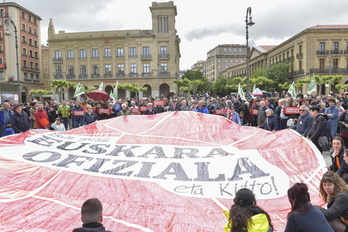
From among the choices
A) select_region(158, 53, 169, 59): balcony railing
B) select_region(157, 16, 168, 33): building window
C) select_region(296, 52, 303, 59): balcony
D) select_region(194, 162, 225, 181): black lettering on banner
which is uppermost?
select_region(157, 16, 168, 33): building window

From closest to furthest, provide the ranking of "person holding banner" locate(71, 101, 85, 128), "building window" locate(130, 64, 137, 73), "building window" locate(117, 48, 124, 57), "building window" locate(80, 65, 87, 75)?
"person holding banner" locate(71, 101, 85, 128) → "building window" locate(130, 64, 137, 73) → "building window" locate(117, 48, 124, 57) → "building window" locate(80, 65, 87, 75)

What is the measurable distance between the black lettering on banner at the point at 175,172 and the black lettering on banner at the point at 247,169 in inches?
32.1

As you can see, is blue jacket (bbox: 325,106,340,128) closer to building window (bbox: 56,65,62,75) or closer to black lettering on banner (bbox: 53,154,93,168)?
black lettering on banner (bbox: 53,154,93,168)

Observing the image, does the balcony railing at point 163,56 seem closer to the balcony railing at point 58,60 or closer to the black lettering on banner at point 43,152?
the balcony railing at point 58,60

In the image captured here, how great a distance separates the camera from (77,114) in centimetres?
1202

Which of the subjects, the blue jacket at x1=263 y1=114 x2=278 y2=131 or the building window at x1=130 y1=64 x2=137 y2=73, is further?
the building window at x1=130 y1=64 x2=137 y2=73

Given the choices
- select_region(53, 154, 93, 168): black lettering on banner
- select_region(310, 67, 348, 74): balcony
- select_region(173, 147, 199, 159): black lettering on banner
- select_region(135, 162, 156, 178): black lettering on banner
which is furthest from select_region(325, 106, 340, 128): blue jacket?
select_region(310, 67, 348, 74): balcony

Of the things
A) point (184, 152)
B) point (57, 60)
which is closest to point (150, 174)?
point (184, 152)

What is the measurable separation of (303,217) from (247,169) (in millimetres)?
2245

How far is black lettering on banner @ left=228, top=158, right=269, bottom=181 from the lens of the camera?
483 cm

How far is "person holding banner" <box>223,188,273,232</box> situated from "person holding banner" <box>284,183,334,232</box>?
0.32 metres

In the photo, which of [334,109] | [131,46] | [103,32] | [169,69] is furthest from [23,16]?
[334,109]

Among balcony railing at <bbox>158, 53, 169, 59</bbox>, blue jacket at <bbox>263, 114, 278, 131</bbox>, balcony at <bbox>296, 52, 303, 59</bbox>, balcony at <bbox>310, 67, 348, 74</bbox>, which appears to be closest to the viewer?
blue jacket at <bbox>263, 114, 278, 131</bbox>

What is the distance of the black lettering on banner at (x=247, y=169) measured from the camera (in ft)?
15.8
